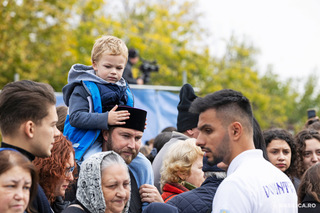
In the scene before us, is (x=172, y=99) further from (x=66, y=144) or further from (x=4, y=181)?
(x=4, y=181)

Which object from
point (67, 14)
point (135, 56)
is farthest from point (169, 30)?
point (135, 56)

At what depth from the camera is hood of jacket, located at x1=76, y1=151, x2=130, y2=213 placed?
370cm

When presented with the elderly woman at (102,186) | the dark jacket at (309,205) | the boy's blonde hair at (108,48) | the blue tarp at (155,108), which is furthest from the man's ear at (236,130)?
the blue tarp at (155,108)

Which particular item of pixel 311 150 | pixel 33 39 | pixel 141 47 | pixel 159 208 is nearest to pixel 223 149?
pixel 159 208

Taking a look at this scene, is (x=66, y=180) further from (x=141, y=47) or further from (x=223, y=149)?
(x=141, y=47)

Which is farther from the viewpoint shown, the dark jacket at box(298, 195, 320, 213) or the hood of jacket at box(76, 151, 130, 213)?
the dark jacket at box(298, 195, 320, 213)

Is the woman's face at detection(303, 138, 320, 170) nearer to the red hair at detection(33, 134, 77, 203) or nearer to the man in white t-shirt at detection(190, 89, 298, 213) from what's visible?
the man in white t-shirt at detection(190, 89, 298, 213)

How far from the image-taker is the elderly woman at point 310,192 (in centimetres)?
532

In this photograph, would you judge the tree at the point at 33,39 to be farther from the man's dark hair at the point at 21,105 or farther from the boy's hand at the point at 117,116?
the man's dark hair at the point at 21,105

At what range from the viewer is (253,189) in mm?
3322

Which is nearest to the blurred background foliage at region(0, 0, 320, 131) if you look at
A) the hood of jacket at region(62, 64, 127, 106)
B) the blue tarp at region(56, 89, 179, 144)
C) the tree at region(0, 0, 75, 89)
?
the tree at region(0, 0, 75, 89)

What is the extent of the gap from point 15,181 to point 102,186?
81 cm

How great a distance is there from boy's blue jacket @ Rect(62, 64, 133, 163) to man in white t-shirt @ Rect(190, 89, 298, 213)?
116 cm

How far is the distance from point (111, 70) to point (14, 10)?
15106 millimetres
